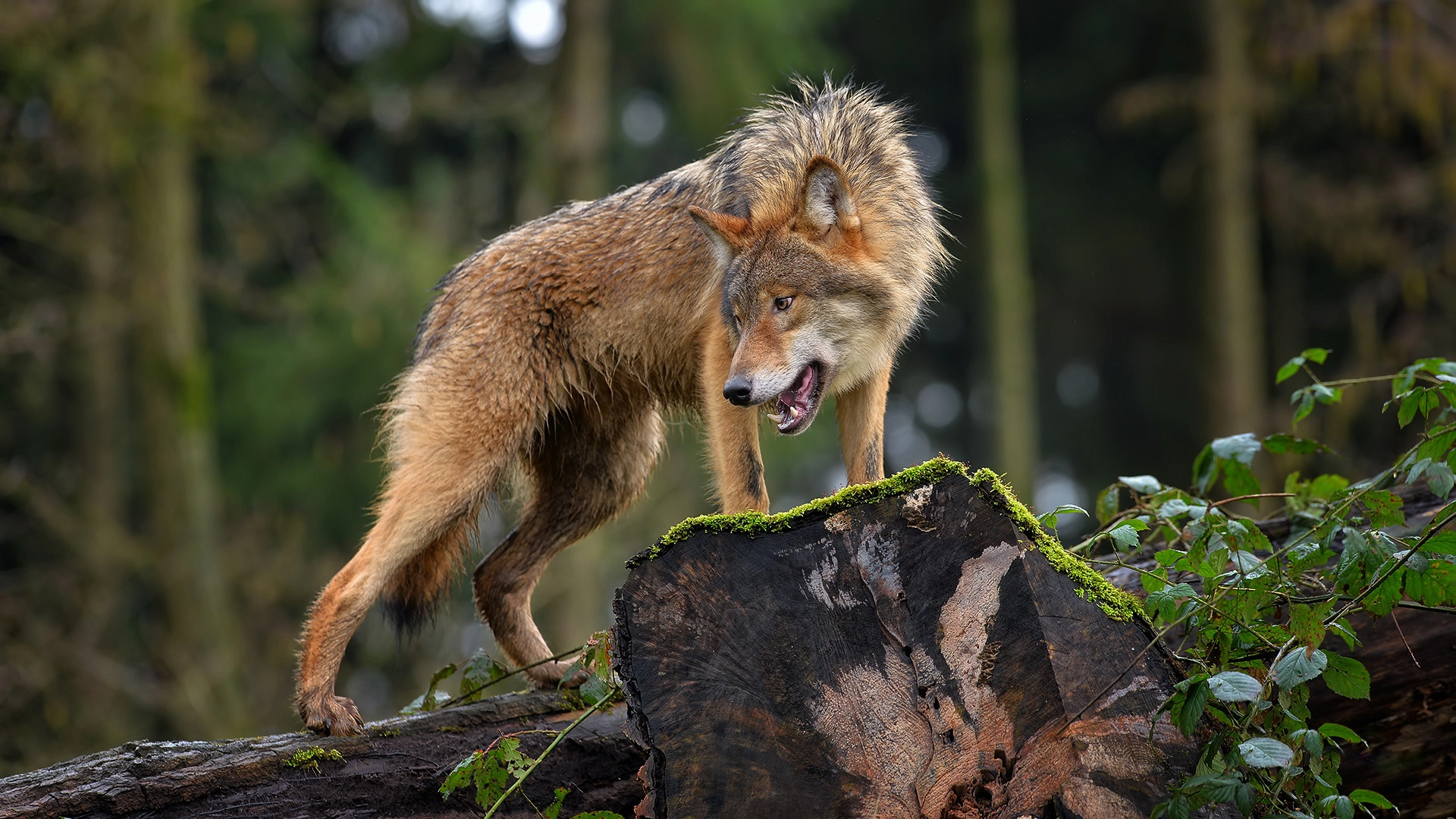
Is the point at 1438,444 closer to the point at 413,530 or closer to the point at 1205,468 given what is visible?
the point at 1205,468

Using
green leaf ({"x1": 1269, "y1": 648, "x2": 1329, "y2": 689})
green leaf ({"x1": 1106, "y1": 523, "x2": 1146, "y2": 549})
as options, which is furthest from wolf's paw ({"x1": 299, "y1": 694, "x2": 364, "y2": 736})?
green leaf ({"x1": 1269, "y1": 648, "x2": 1329, "y2": 689})

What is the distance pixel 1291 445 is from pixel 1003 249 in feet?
43.2

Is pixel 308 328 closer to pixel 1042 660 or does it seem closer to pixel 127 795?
pixel 127 795

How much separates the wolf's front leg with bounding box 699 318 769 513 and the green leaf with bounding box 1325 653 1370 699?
2.57 m

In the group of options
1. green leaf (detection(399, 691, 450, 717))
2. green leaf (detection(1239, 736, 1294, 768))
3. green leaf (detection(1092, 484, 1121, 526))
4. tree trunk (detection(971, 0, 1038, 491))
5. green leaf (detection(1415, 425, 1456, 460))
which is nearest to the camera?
green leaf (detection(1239, 736, 1294, 768))

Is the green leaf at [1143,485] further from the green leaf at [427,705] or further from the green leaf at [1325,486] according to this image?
the green leaf at [427,705]

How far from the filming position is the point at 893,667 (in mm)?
2975

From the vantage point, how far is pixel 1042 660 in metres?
2.89

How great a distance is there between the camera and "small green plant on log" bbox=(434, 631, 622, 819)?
3.47 m

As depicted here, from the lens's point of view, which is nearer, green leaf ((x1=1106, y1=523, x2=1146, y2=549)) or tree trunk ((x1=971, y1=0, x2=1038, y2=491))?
green leaf ((x1=1106, y1=523, x2=1146, y2=549))

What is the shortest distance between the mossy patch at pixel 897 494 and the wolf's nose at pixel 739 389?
1.66 metres

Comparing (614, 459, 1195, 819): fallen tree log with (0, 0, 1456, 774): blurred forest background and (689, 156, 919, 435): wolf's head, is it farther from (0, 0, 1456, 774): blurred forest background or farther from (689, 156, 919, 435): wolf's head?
(0, 0, 1456, 774): blurred forest background

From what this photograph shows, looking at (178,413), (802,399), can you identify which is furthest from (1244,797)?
(178,413)

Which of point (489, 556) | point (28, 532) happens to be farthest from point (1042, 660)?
point (28, 532)
